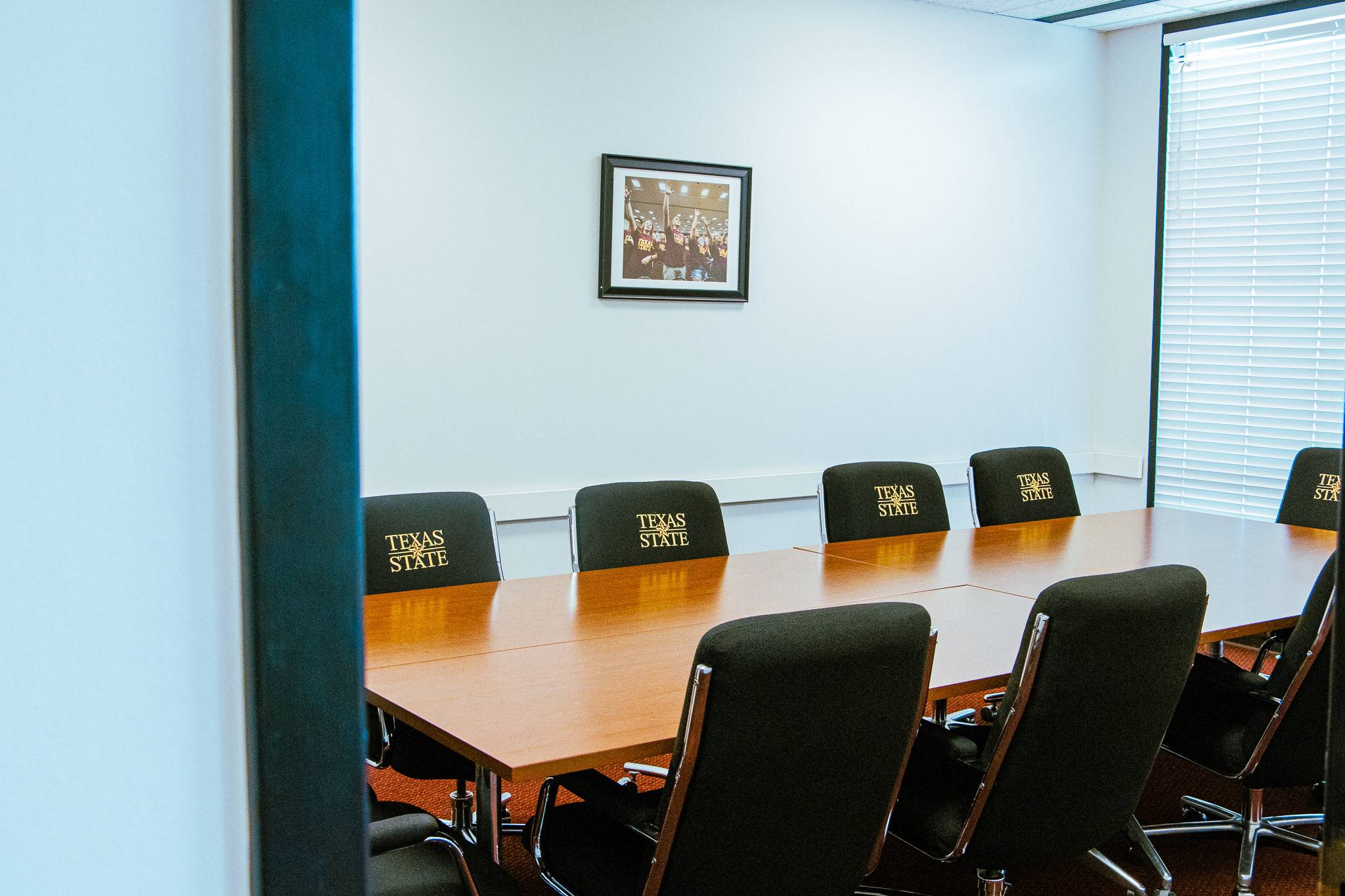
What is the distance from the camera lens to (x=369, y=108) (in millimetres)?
4477

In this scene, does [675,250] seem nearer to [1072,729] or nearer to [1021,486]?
[1021,486]

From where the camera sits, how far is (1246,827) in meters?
3.13

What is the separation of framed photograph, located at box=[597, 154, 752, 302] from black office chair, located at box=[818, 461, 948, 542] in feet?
5.03

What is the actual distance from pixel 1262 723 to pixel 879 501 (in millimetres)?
1483

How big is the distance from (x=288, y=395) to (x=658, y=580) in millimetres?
2678

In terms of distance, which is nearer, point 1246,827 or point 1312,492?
point 1246,827

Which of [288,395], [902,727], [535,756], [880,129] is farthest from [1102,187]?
[288,395]

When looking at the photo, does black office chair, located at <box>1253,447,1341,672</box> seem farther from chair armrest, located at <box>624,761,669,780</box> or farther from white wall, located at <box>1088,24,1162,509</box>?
chair armrest, located at <box>624,761,669,780</box>

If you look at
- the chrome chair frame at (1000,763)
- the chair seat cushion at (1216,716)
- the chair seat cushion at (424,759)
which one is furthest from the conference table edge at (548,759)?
the chair seat cushion at (1216,716)

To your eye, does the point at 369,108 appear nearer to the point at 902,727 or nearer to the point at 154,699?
the point at 902,727

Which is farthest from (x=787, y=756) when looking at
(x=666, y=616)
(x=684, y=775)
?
(x=666, y=616)

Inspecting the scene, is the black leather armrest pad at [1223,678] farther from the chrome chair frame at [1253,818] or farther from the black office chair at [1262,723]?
the chrome chair frame at [1253,818]

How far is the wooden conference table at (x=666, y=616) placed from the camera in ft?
6.61

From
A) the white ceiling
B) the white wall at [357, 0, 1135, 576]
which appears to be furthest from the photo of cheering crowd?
the white ceiling
